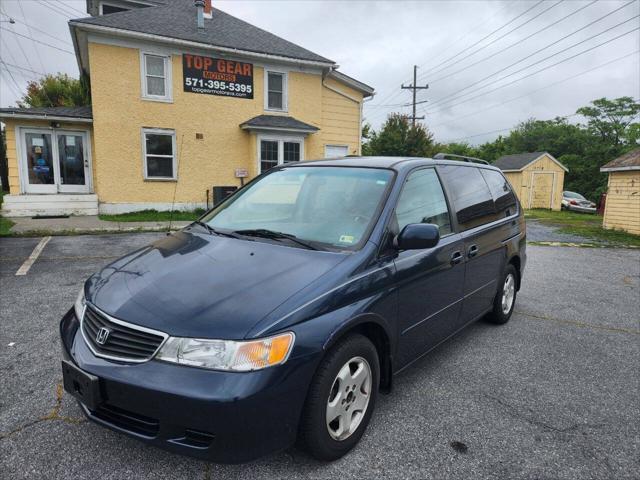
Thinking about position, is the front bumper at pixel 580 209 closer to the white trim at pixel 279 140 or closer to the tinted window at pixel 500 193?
the white trim at pixel 279 140

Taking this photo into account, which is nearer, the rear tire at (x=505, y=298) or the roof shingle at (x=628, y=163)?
the rear tire at (x=505, y=298)

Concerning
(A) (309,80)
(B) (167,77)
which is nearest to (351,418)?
(B) (167,77)

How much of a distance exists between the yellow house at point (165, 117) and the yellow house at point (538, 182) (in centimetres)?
2191

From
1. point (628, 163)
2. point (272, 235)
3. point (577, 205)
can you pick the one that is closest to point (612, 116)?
point (577, 205)

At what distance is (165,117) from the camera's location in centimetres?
1405

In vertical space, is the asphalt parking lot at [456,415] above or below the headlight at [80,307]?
below

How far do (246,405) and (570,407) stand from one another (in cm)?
243

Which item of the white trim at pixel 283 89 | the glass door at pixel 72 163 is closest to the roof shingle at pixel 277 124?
the white trim at pixel 283 89

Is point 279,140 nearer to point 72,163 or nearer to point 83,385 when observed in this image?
point 72,163

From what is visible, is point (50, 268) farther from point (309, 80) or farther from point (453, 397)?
point (309, 80)

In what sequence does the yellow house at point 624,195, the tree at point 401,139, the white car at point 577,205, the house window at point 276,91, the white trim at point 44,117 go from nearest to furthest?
the white trim at point 44,117, the house window at point 276,91, the yellow house at point 624,195, the tree at point 401,139, the white car at point 577,205

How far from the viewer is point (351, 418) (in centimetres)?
245

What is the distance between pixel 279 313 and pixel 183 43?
13.9 meters

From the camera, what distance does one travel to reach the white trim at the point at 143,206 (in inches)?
534
